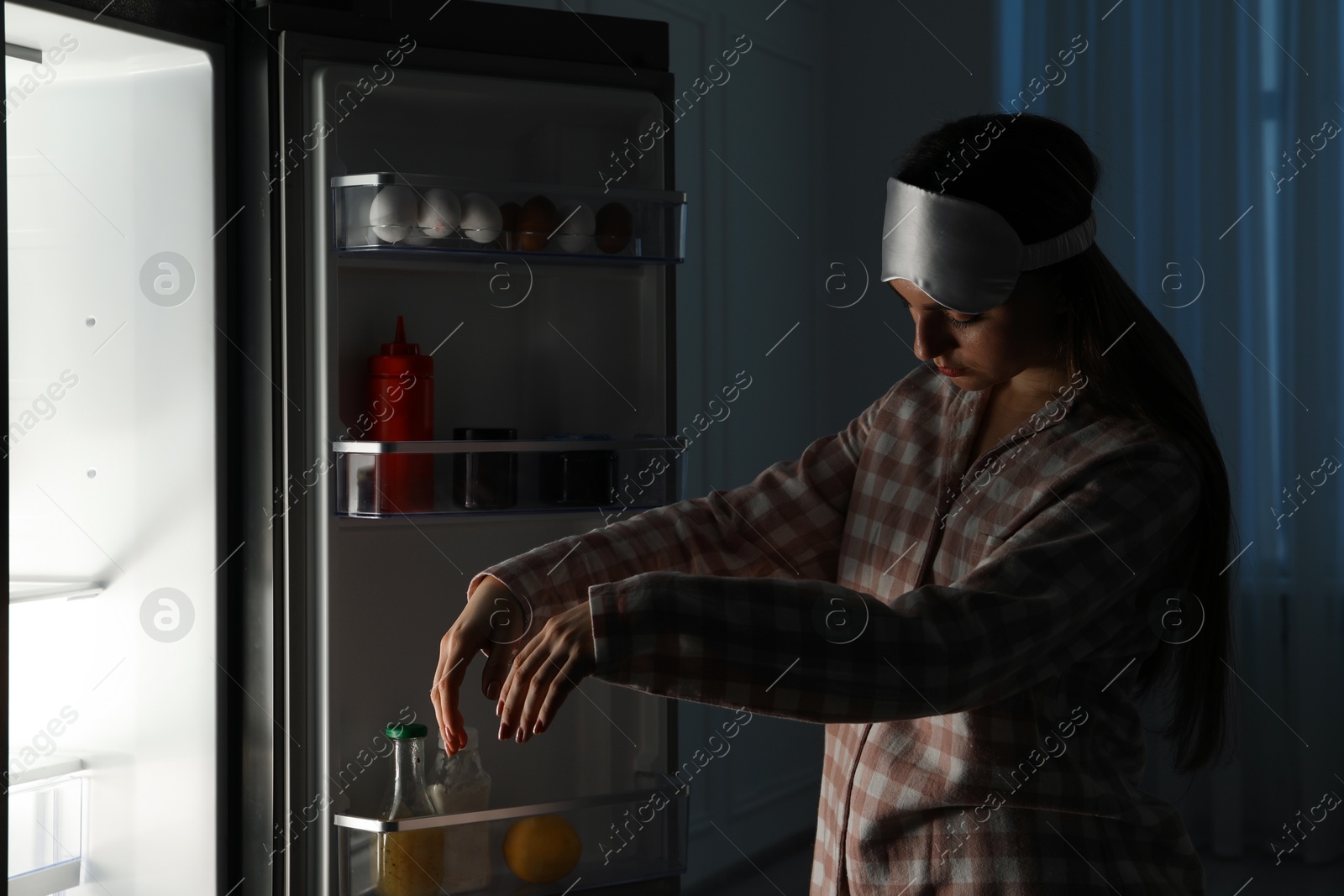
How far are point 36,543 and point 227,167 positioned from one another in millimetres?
552

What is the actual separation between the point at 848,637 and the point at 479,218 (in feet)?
3.06

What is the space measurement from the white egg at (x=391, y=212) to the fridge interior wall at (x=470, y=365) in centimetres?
4

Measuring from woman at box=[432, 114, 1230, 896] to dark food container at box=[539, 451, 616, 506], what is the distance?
559mm

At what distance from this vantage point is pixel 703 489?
2713 millimetres

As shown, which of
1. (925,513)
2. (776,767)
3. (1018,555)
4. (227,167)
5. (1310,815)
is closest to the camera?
(1018,555)

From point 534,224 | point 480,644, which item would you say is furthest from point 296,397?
point 480,644

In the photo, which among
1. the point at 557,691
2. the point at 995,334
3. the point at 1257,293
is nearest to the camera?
the point at 557,691

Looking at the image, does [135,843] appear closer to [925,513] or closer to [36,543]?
[36,543]

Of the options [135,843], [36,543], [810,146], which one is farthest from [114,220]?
[810,146]

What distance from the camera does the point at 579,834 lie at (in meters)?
1.65

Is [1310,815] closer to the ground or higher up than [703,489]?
closer to the ground

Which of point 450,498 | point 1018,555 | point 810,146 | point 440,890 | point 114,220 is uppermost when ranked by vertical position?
point 810,146

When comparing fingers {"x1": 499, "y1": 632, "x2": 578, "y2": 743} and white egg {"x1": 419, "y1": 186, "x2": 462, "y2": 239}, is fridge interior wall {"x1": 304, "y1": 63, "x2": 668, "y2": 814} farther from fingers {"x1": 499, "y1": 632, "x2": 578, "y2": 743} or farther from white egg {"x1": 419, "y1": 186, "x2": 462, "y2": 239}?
fingers {"x1": 499, "y1": 632, "x2": 578, "y2": 743}

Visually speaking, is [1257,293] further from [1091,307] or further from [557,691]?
[557,691]
